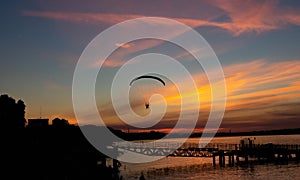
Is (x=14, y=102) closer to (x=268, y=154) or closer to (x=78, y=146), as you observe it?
(x=78, y=146)

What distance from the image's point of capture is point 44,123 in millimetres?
76438

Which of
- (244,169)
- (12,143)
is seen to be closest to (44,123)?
(12,143)

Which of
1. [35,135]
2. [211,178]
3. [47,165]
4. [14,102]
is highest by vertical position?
[14,102]

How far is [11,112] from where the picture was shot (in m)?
59.9

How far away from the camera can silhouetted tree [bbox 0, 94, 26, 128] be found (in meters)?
57.3

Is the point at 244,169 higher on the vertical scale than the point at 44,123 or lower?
lower

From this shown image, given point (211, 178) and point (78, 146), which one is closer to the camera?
point (78, 146)

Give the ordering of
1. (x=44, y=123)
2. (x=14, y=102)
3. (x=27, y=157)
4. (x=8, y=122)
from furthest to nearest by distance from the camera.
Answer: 1. (x=44, y=123)
2. (x=14, y=102)
3. (x=8, y=122)
4. (x=27, y=157)

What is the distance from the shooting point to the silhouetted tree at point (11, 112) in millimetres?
57312

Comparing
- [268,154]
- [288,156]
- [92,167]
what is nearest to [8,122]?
[92,167]

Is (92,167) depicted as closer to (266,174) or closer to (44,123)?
(44,123)

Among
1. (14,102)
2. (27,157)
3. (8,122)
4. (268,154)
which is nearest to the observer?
(27,157)

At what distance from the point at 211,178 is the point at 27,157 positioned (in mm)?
34942

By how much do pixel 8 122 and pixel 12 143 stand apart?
7.44 meters
